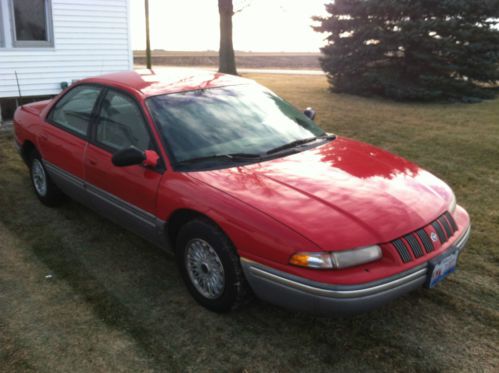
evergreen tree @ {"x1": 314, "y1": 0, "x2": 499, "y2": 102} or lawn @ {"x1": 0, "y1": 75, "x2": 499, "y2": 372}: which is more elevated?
evergreen tree @ {"x1": 314, "y1": 0, "x2": 499, "y2": 102}

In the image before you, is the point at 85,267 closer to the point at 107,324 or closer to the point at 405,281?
the point at 107,324

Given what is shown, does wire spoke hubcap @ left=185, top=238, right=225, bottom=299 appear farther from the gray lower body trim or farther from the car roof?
the car roof

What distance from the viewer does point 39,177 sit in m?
5.48

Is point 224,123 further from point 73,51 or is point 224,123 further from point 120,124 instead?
point 73,51

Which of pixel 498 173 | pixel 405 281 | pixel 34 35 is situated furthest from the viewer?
pixel 34 35

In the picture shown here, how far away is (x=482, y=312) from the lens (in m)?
3.44

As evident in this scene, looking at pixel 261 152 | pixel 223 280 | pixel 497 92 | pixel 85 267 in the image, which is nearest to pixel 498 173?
pixel 261 152

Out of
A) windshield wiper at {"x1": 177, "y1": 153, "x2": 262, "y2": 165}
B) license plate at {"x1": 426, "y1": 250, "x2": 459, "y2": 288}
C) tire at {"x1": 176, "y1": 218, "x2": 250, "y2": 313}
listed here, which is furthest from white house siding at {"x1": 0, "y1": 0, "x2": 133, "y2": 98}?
license plate at {"x1": 426, "y1": 250, "x2": 459, "y2": 288}

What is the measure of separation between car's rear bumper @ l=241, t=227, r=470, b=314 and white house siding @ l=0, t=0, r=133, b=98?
29.2 feet

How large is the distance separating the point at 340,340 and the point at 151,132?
2021 mm

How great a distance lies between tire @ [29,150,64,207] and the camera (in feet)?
17.3

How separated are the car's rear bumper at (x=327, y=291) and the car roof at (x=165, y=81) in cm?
188

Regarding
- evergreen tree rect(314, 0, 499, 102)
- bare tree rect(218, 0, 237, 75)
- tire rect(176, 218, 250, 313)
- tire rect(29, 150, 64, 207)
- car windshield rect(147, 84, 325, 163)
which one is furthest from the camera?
bare tree rect(218, 0, 237, 75)

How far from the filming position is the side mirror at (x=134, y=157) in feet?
11.7
